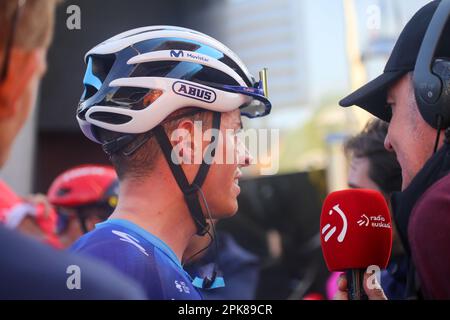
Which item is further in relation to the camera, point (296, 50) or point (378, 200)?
point (296, 50)

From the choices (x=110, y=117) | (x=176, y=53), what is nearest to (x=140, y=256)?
(x=110, y=117)

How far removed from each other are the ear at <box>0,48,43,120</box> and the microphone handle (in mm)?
1067

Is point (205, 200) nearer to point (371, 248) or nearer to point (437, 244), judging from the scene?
point (371, 248)

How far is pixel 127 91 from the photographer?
1.81 metres

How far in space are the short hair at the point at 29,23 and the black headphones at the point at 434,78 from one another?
1115 millimetres

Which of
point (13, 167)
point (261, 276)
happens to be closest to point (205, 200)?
point (13, 167)

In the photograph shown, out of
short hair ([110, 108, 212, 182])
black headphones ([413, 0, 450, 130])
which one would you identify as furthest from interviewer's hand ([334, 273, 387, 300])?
short hair ([110, 108, 212, 182])

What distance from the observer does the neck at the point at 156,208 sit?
1.83 metres

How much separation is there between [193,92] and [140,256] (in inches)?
18.8

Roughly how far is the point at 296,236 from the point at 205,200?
3943 mm

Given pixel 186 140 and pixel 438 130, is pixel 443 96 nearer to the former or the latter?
pixel 438 130

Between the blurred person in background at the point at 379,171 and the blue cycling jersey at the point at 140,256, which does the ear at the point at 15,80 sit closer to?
the blue cycling jersey at the point at 140,256

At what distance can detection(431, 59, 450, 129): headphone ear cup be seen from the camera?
1.86 meters

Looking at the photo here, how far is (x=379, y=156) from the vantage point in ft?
8.78
